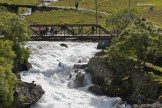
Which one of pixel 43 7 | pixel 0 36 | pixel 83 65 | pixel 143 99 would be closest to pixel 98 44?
pixel 83 65

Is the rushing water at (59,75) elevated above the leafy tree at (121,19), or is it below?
below

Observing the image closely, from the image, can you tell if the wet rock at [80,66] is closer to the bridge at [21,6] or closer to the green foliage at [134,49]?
the green foliage at [134,49]

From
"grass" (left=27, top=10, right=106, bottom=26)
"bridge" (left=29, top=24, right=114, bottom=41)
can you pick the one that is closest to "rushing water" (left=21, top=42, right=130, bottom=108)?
"bridge" (left=29, top=24, right=114, bottom=41)

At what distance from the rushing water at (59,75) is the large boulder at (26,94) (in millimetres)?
1621

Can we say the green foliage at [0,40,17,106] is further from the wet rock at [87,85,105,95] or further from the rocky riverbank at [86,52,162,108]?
the rocky riverbank at [86,52,162,108]

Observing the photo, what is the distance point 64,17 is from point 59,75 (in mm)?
54126

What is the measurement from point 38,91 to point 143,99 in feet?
56.5

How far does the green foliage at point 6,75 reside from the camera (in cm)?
7962

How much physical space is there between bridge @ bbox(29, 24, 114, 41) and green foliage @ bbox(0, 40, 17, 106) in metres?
34.3

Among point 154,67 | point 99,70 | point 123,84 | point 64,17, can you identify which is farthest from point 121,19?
point 64,17

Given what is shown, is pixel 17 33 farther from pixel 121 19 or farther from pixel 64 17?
pixel 64 17

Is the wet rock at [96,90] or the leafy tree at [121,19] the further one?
the leafy tree at [121,19]

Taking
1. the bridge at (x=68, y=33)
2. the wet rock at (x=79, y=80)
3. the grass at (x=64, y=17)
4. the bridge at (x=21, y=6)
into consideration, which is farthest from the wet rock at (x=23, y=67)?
the bridge at (x=21, y=6)

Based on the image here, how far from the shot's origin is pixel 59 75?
101 m
